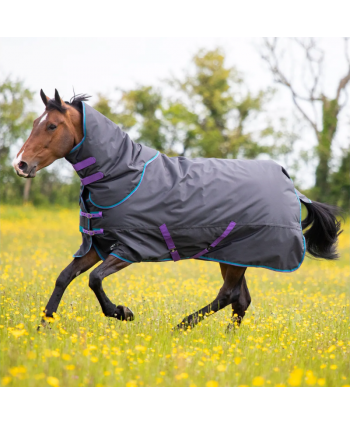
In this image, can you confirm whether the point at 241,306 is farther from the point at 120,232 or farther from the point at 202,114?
the point at 202,114

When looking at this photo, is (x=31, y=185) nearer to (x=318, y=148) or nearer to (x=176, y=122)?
(x=176, y=122)

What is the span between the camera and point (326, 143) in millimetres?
25859

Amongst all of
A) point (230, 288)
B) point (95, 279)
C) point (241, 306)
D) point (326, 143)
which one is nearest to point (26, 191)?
point (326, 143)

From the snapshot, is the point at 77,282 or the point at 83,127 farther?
the point at 77,282

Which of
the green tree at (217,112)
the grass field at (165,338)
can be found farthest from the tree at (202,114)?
the grass field at (165,338)

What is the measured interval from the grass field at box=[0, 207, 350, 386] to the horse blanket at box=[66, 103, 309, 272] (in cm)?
72

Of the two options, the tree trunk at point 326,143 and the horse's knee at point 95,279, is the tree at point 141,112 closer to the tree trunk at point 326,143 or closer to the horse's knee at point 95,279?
the tree trunk at point 326,143

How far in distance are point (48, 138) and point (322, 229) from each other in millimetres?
3311

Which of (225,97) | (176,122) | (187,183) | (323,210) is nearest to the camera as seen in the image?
(187,183)

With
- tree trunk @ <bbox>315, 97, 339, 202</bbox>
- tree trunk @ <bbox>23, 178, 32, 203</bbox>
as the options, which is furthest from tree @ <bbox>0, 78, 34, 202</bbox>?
tree trunk @ <bbox>315, 97, 339, 202</bbox>

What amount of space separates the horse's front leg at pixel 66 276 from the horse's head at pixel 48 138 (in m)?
0.93

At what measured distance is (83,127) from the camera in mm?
4527

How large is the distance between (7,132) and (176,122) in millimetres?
9989

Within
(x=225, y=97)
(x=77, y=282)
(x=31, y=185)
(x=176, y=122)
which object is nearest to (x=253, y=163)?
(x=77, y=282)
